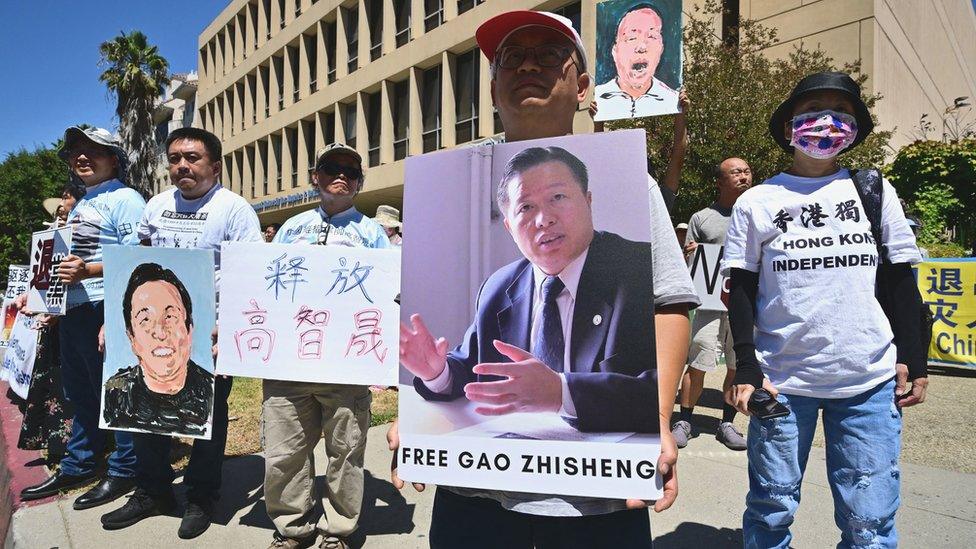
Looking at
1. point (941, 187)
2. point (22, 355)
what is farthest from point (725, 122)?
point (22, 355)

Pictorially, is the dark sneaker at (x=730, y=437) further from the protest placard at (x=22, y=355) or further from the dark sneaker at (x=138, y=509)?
the protest placard at (x=22, y=355)

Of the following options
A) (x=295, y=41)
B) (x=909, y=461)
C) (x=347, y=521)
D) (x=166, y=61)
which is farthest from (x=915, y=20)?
(x=166, y=61)

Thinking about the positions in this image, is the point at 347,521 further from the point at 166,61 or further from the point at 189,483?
the point at 166,61

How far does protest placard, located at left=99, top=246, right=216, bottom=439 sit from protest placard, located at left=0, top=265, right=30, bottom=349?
3946 millimetres

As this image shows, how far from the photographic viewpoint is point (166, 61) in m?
28.1

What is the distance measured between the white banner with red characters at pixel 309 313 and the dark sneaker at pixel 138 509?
3.56 feet

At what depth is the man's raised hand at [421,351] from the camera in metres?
1.42

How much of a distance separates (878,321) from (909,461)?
2938 mm

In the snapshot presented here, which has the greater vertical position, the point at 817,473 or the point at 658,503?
the point at 658,503

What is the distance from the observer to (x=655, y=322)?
53.4 inches

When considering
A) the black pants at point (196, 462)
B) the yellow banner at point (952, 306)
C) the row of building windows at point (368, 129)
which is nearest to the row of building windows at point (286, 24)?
the row of building windows at point (368, 129)

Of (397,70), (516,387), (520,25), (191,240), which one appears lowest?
(516,387)

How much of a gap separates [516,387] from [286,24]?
31084mm

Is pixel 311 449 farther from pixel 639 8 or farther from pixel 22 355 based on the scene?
pixel 22 355
